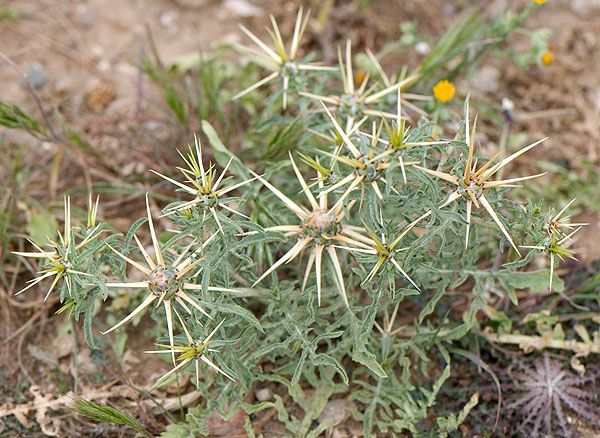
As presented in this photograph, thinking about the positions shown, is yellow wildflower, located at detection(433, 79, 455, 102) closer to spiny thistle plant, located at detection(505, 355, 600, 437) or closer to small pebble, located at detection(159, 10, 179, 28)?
spiny thistle plant, located at detection(505, 355, 600, 437)

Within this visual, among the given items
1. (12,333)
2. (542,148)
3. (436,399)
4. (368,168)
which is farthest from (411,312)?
(12,333)

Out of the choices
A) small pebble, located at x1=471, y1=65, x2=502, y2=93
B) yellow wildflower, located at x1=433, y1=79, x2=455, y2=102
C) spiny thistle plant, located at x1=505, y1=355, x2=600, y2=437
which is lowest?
spiny thistle plant, located at x1=505, y1=355, x2=600, y2=437

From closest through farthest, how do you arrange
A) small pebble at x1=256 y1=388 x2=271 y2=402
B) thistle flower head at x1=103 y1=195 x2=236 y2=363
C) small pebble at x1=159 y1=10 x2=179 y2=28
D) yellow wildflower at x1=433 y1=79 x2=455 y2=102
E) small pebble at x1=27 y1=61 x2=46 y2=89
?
thistle flower head at x1=103 y1=195 x2=236 y2=363 < small pebble at x1=256 y1=388 x2=271 y2=402 < yellow wildflower at x1=433 y1=79 x2=455 y2=102 < small pebble at x1=27 y1=61 x2=46 y2=89 < small pebble at x1=159 y1=10 x2=179 y2=28

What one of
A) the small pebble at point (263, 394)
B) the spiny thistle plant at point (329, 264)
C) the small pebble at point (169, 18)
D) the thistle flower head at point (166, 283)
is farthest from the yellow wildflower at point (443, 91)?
the small pebble at point (169, 18)

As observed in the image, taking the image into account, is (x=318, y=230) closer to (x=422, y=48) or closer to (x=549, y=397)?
(x=549, y=397)

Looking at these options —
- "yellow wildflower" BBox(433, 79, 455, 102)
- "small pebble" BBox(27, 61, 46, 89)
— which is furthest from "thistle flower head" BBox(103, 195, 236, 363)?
"small pebble" BBox(27, 61, 46, 89)

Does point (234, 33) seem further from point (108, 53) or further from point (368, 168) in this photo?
point (368, 168)

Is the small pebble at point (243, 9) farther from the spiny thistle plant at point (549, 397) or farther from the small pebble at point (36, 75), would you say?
the spiny thistle plant at point (549, 397)
